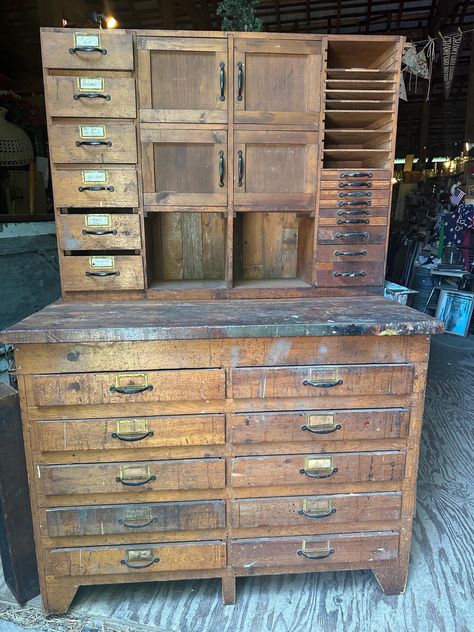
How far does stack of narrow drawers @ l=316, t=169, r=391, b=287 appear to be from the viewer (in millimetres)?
1824

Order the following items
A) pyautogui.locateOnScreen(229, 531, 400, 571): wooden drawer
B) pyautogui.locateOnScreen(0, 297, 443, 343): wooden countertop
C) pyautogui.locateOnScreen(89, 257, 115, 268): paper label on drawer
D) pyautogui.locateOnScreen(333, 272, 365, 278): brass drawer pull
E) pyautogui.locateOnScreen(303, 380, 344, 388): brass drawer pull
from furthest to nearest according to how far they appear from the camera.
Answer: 1. pyautogui.locateOnScreen(333, 272, 365, 278): brass drawer pull
2. pyautogui.locateOnScreen(89, 257, 115, 268): paper label on drawer
3. pyautogui.locateOnScreen(229, 531, 400, 571): wooden drawer
4. pyautogui.locateOnScreen(303, 380, 344, 388): brass drawer pull
5. pyautogui.locateOnScreen(0, 297, 443, 343): wooden countertop

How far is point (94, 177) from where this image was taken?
5.66ft

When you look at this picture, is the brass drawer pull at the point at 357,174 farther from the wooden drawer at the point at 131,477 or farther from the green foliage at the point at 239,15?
the wooden drawer at the point at 131,477

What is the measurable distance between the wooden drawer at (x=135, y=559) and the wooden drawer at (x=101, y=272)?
0.98 meters

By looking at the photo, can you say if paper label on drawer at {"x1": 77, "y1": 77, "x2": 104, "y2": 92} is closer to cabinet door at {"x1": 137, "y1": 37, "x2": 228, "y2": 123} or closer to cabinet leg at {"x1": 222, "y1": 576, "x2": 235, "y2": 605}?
cabinet door at {"x1": 137, "y1": 37, "x2": 228, "y2": 123}

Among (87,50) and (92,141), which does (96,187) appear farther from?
(87,50)

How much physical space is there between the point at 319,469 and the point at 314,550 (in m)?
0.31

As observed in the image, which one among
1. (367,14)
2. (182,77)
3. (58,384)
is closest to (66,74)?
(182,77)

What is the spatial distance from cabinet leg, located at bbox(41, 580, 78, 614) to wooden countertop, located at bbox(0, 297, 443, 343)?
2.91 feet

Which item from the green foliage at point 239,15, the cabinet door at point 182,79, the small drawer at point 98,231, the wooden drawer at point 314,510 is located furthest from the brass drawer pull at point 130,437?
the green foliage at point 239,15

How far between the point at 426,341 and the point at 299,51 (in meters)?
1.21

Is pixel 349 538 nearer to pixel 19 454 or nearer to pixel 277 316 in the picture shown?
pixel 277 316

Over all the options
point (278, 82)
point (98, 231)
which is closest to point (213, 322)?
point (98, 231)

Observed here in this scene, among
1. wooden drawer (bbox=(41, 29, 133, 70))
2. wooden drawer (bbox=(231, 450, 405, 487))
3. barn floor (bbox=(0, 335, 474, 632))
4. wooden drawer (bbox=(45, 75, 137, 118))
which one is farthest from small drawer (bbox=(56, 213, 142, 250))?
barn floor (bbox=(0, 335, 474, 632))
